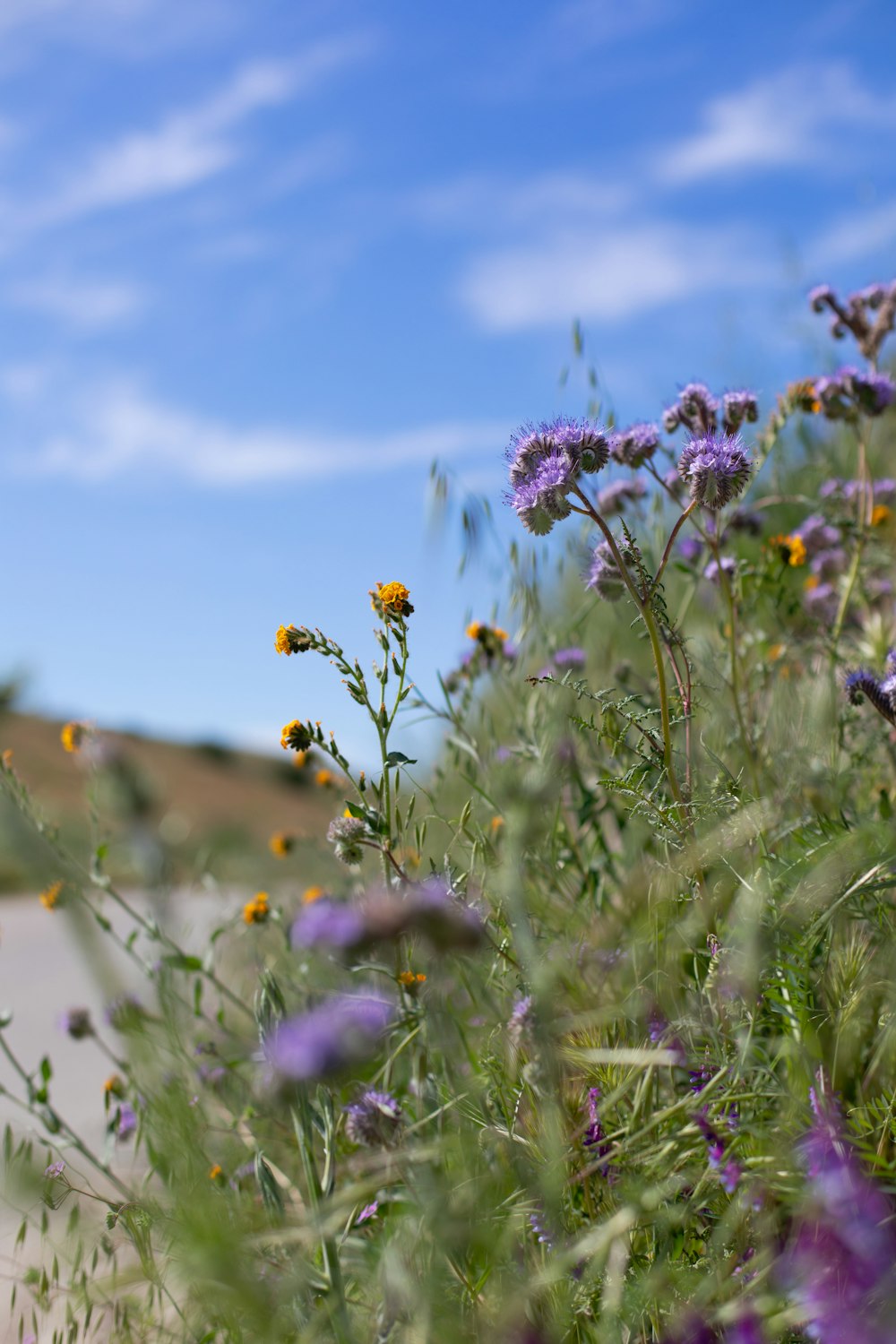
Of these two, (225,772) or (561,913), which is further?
(225,772)

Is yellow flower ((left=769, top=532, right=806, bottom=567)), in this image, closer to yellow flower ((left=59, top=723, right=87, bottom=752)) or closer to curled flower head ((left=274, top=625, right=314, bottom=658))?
curled flower head ((left=274, top=625, right=314, bottom=658))

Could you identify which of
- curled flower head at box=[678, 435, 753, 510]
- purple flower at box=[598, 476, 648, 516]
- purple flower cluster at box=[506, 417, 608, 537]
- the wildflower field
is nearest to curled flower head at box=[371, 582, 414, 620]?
the wildflower field

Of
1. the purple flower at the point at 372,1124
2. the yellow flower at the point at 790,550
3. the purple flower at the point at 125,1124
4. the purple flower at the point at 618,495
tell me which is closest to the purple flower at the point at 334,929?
the purple flower at the point at 372,1124

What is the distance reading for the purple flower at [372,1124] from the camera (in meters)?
1.65

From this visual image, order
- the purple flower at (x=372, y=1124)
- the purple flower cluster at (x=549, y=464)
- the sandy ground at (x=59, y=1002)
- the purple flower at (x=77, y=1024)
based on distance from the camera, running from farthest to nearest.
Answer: the purple flower at (x=77, y=1024), the purple flower cluster at (x=549, y=464), the purple flower at (x=372, y=1124), the sandy ground at (x=59, y=1002)

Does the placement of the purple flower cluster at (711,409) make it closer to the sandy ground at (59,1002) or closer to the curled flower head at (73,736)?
the sandy ground at (59,1002)

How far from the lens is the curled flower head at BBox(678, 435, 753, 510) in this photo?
6.21 ft

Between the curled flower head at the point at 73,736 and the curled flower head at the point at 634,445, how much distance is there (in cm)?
148

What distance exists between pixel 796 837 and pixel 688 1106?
0.68m

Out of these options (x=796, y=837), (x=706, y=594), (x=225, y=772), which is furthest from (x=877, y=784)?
(x=225, y=772)

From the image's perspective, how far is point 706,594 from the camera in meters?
3.99

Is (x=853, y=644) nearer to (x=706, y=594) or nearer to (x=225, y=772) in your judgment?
(x=706, y=594)

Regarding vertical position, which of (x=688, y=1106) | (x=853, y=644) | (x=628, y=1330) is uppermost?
(x=853, y=644)

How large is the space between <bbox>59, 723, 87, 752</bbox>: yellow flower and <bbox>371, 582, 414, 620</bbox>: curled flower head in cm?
114
